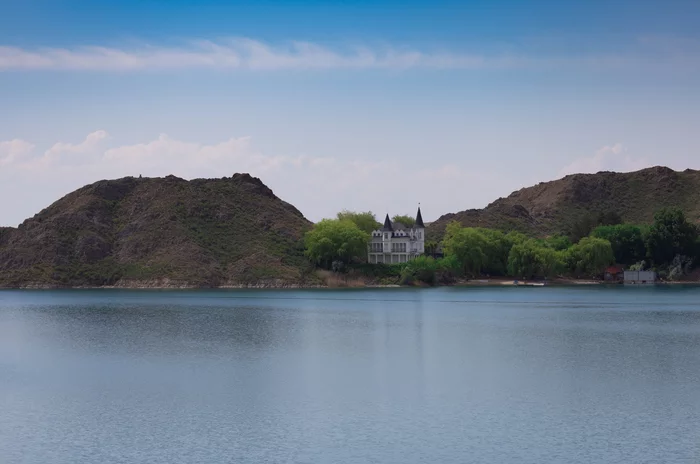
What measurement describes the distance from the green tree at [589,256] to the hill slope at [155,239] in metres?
51.8

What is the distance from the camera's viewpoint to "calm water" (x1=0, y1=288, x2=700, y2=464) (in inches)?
1232

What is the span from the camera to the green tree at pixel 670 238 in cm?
16512

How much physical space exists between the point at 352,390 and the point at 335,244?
113m

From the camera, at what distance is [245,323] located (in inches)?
3063

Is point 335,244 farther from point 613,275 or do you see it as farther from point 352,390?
point 352,390

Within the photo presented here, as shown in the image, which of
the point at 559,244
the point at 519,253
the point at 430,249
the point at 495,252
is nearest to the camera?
the point at 519,253

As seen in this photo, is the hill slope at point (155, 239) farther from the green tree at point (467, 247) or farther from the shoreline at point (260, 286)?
the green tree at point (467, 247)

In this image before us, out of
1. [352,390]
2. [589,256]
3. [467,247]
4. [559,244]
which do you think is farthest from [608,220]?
[352,390]

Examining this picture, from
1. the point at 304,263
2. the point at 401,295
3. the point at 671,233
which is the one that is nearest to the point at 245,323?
the point at 401,295

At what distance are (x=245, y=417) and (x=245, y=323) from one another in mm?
41936

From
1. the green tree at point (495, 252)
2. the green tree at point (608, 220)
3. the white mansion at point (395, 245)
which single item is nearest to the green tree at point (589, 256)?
the green tree at point (495, 252)

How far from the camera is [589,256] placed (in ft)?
525

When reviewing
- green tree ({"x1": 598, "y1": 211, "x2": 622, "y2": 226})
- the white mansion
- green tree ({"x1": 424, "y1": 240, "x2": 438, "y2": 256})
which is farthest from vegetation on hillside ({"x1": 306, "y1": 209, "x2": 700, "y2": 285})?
green tree ({"x1": 598, "y1": 211, "x2": 622, "y2": 226})

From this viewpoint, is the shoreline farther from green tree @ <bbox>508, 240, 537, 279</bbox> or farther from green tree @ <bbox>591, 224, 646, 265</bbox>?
green tree @ <bbox>591, 224, 646, 265</bbox>
